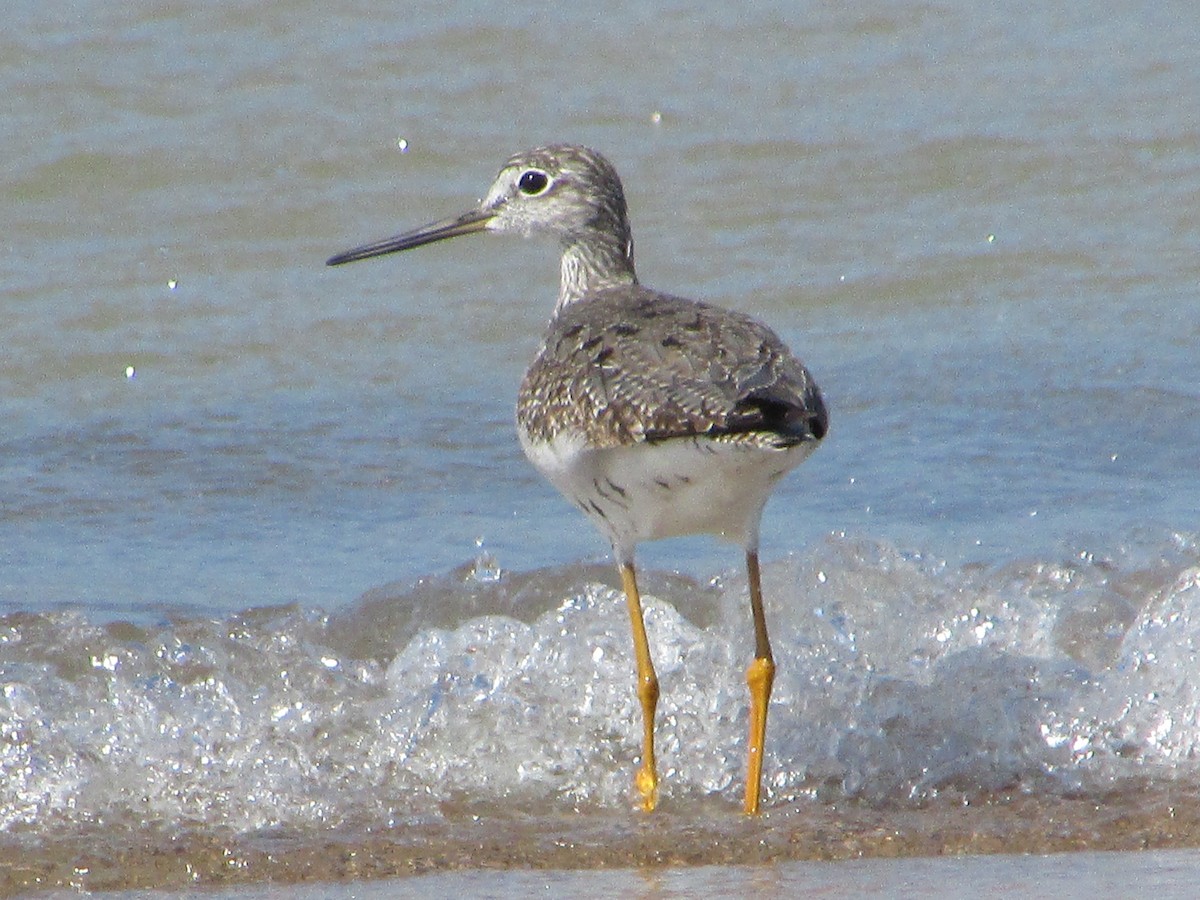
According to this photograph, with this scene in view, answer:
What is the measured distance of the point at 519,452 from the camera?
834 cm

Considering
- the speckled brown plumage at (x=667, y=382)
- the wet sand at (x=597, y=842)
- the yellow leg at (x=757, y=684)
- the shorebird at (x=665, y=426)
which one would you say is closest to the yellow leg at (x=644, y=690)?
the shorebird at (x=665, y=426)

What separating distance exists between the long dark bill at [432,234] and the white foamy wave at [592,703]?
1370 mm

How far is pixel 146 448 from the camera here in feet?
27.1

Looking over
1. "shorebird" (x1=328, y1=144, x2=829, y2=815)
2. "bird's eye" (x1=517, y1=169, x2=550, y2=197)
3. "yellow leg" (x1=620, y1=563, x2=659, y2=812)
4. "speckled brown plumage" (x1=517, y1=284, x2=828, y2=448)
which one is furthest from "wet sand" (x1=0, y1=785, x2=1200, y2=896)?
"bird's eye" (x1=517, y1=169, x2=550, y2=197)

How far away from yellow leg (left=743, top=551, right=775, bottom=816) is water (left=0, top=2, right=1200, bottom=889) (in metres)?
0.11

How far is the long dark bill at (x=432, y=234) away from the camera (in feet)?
22.8

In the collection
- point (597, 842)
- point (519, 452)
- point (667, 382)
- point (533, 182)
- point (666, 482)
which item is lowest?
point (519, 452)

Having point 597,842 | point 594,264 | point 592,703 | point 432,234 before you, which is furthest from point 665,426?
point 432,234

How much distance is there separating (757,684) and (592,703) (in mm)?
554

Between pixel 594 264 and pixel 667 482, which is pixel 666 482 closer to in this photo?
pixel 667 482

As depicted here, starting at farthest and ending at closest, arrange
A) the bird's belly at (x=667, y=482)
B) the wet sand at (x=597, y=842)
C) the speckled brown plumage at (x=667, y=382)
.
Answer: the bird's belly at (x=667, y=482), the speckled brown plumage at (x=667, y=382), the wet sand at (x=597, y=842)

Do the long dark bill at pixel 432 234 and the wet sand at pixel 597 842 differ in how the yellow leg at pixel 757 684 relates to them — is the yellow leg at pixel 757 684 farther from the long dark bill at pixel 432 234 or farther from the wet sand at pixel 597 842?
the long dark bill at pixel 432 234

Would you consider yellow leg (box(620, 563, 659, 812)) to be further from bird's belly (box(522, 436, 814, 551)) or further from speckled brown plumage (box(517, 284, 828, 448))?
speckled brown plumage (box(517, 284, 828, 448))

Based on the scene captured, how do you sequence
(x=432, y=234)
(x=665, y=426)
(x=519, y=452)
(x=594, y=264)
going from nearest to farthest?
(x=665, y=426), (x=594, y=264), (x=432, y=234), (x=519, y=452)
